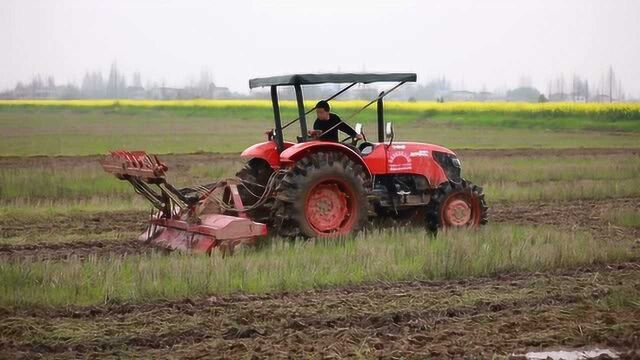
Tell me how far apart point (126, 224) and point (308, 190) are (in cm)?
424

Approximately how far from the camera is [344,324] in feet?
25.1

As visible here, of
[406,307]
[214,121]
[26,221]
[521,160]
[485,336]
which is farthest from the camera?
[214,121]

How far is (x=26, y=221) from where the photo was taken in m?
14.7

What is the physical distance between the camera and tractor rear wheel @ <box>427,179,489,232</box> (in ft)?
41.8

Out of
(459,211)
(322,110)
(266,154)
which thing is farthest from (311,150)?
(459,211)

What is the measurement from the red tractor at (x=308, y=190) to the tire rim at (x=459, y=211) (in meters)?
0.01

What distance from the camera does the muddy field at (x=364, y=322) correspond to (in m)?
6.89

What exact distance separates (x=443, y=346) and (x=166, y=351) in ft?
6.74

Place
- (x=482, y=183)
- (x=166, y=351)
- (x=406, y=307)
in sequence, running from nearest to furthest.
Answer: (x=166, y=351) → (x=406, y=307) → (x=482, y=183)

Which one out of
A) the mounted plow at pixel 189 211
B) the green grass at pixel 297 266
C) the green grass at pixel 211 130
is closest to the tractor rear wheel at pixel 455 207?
the green grass at pixel 297 266

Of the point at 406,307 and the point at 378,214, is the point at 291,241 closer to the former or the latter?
the point at 378,214

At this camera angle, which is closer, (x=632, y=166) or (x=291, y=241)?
(x=291, y=241)

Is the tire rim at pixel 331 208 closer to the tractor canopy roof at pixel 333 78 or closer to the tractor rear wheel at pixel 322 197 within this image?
the tractor rear wheel at pixel 322 197

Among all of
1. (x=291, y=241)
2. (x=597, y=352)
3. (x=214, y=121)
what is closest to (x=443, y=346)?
(x=597, y=352)
